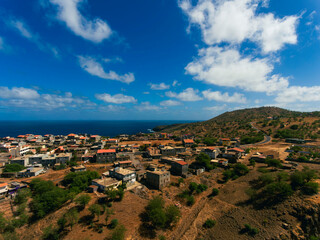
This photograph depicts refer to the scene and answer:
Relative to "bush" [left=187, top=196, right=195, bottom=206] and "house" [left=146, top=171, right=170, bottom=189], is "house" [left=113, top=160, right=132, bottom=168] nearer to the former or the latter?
"house" [left=146, top=171, right=170, bottom=189]

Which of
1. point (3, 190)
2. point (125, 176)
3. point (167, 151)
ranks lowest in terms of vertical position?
point (3, 190)

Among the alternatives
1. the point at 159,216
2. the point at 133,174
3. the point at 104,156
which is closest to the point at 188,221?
the point at 159,216

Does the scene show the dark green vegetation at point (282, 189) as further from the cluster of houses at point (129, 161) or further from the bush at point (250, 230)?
the cluster of houses at point (129, 161)

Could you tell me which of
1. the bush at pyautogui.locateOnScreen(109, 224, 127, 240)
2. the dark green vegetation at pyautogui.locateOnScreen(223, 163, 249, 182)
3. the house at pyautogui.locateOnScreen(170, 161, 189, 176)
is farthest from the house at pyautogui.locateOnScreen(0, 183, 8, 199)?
the dark green vegetation at pyautogui.locateOnScreen(223, 163, 249, 182)

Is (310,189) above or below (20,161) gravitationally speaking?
below

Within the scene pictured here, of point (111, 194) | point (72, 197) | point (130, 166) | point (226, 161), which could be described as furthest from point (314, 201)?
point (72, 197)

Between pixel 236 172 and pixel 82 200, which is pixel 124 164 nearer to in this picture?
pixel 82 200

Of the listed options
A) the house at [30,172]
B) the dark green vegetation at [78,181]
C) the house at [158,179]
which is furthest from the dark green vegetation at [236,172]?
the house at [30,172]
